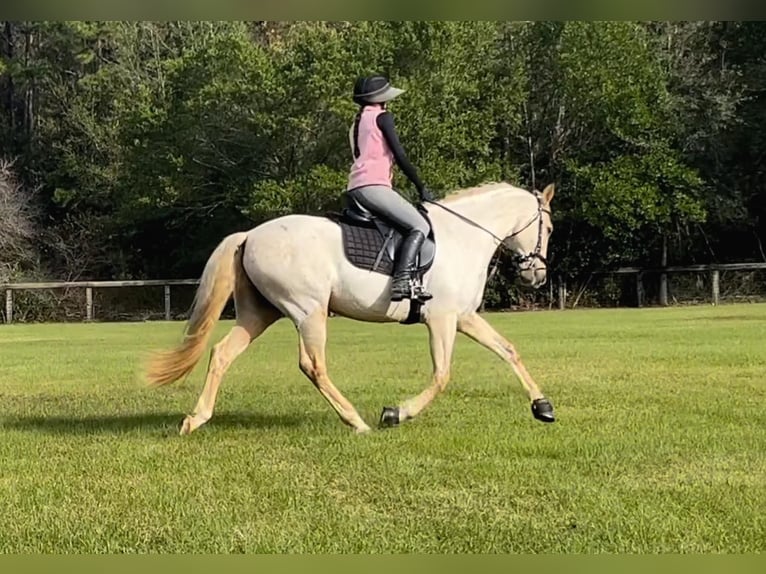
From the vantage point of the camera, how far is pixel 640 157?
3372 cm

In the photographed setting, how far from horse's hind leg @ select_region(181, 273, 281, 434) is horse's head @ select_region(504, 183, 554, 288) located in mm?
2068

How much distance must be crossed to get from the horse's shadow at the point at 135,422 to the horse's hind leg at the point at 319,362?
0.64m

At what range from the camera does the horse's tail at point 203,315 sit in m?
7.47

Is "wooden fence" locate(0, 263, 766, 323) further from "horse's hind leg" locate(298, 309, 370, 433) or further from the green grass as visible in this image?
"horse's hind leg" locate(298, 309, 370, 433)

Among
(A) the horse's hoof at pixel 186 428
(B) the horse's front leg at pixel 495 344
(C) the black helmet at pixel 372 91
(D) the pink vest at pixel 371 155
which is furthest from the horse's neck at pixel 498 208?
(A) the horse's hoof at pixel 186 428

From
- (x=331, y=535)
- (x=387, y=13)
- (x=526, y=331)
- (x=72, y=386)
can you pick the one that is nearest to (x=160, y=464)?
(x=331, y=535)

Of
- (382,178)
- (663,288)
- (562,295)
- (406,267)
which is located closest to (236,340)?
(406,267)

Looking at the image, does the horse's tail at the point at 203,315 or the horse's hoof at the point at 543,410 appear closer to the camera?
the horse's hoof at the point at 543,410

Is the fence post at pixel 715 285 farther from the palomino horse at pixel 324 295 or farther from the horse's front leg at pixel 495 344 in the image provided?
the horse's front leg at pixel 495 344

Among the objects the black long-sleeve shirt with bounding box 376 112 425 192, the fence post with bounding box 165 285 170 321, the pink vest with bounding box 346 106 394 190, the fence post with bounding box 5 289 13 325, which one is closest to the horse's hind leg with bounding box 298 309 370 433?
the pink vest with bounding box 346 106 394 190

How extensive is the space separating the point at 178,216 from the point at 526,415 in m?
27.8

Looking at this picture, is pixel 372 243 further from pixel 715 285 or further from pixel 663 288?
pixel 663 288

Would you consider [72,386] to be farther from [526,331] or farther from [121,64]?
[121,64]

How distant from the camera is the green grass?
4.30 m
